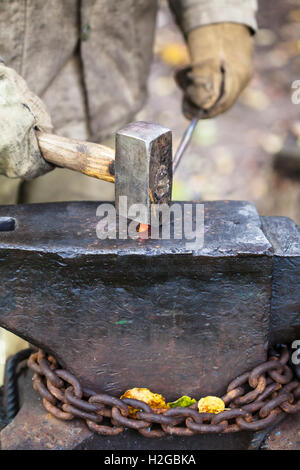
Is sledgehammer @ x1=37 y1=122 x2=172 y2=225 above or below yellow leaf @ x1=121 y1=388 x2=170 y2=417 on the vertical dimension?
above

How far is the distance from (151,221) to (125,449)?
64 cm

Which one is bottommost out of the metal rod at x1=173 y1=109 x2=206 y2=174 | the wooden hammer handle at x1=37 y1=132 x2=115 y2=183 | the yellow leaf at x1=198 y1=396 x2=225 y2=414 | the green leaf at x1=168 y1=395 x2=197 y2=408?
the green leaf at x1=168 y1=395 x2=197 y2=408

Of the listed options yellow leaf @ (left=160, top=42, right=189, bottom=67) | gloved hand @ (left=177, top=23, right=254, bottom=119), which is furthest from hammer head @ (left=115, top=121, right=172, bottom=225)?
yellow leaf @ (left=160, top=42, right=189, bottom=67)

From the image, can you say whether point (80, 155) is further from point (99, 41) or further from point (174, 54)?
point (174, 54)

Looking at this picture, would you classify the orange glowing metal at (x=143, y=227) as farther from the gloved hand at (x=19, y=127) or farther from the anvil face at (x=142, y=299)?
the gloved hand at (x=19, y=127)

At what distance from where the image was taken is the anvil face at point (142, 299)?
1.31 m

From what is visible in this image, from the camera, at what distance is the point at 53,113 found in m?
2.07

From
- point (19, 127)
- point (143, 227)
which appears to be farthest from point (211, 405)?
point (19, 127)

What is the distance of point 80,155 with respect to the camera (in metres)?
1.39

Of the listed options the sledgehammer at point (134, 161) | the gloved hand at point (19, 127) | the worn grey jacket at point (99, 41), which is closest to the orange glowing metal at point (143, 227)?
the sledgehammer at point (134, 161)

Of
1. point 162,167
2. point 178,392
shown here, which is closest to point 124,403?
point 178,392

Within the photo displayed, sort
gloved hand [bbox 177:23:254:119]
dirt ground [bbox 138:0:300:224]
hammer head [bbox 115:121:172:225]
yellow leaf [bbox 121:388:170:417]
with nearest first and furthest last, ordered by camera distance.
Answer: hammer head [bbox 115:121:172:225] → yellow leaf [bbox 121:388:170:417] → gloved hand [bbox 177:23:254:119] → dirt ground [bbox 138:0:300:224]

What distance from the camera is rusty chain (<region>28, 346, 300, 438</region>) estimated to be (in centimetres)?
135

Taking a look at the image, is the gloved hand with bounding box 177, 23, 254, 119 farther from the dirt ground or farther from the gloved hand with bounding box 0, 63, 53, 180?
the dirt ground
